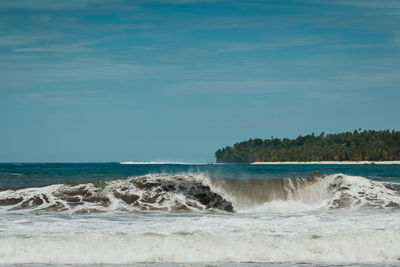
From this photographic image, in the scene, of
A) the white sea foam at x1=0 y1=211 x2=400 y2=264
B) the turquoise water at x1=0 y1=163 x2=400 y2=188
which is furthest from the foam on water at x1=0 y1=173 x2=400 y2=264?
the turquoise water at x1=0 y1=163 x2=400 y2=188

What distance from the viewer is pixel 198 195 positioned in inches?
816

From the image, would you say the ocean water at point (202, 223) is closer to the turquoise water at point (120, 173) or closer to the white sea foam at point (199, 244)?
the white sea foam at point (199, 244)

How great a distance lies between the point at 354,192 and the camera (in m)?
22.0

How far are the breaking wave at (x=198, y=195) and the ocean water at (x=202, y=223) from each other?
42 mm

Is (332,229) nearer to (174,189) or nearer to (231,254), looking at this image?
(231,254)

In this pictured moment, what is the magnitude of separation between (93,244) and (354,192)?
46.2 ft

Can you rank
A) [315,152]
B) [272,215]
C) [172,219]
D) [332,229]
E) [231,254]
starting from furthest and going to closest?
1. [315,152]
2. [272,215]
3. [172,219]
4. [332,229]
5. [231,254]

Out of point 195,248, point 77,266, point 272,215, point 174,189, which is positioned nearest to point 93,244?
point 77,266

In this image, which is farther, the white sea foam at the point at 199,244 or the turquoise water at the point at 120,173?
the turquoise water at the point at 120,173

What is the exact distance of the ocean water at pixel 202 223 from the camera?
1099cm

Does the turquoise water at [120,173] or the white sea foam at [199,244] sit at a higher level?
the turquoise water at [120,173]

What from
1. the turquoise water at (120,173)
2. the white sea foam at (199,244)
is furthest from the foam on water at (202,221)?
the turquoise water at (120,173)

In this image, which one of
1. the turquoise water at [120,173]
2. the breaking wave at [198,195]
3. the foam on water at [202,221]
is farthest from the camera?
the turquoise water at [120,173]

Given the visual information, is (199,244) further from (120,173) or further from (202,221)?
(120,173)
